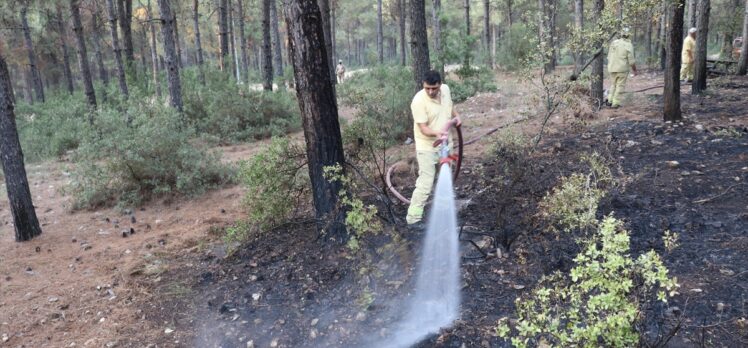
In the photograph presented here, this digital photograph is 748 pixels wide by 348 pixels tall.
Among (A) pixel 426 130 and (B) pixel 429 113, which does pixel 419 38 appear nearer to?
(B) pixel 429 113

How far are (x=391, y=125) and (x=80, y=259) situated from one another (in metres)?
5.41

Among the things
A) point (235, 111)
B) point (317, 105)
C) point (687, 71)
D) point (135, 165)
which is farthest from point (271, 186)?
point (687, 71)

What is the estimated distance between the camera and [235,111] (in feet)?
41.2

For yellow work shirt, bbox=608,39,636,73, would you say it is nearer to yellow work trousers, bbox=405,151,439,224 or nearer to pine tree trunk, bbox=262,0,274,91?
yellow work trousers, bbox=405,151,439,224

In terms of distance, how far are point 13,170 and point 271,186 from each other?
3.64 meters

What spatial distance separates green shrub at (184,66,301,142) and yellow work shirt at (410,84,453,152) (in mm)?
7109

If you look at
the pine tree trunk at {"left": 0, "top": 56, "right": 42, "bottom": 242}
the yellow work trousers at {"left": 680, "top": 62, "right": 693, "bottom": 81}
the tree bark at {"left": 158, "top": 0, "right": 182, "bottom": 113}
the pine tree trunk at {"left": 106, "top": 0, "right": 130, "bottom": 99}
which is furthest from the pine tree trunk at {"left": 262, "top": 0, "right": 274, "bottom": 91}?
the yellow work trousers at {"left": 680, "top": 62, "right": 693, "bottom": 81}

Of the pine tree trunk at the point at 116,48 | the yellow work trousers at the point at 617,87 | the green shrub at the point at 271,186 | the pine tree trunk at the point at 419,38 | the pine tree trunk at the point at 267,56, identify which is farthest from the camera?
the pine tree trunk at the point at 267,56

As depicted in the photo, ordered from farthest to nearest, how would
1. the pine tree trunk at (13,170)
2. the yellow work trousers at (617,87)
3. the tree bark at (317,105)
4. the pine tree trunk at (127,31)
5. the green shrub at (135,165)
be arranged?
the pine tree trunk at (127,31) < the yellow work trousers at (617,87) < the green shrub at (135,165) < the pine tree trunk at (13,170) < the tree bark at (317,105)

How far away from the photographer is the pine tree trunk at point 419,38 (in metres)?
8.52

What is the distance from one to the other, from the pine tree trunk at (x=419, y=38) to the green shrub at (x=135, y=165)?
13.4 feet

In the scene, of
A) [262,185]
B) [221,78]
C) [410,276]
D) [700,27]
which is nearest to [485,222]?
[410,276]

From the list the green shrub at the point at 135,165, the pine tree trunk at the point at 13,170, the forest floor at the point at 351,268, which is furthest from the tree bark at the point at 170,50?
the forest floor at the point at 351,268

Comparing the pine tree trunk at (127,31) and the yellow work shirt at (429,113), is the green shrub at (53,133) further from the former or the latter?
the yellow work shirt at (429,113)
